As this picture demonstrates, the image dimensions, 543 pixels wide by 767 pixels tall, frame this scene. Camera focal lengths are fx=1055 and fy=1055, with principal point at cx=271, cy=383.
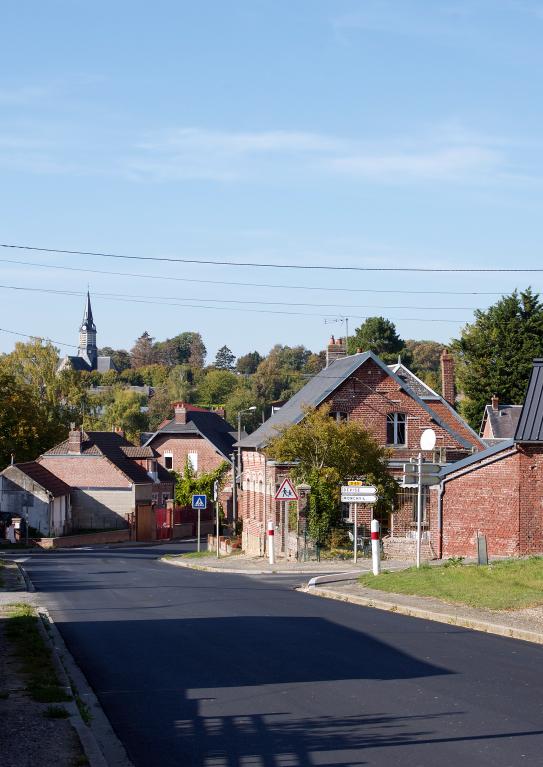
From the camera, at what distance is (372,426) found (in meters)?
44.4

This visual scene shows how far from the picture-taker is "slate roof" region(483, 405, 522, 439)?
209 ft

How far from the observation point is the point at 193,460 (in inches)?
3268

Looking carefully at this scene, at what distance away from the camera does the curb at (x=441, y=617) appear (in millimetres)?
16344

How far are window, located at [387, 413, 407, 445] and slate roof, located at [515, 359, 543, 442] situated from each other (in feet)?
41.8

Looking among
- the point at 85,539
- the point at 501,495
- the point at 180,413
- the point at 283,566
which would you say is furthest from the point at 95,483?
the point at 501,495

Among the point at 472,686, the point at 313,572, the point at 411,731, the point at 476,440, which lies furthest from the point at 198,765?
the point at 476,440

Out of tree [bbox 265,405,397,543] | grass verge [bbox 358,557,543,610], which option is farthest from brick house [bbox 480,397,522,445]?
grass verge [bbox 358,557,543,610]

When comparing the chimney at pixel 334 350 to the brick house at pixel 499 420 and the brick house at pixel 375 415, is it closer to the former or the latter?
the brick house at pixel 375 415

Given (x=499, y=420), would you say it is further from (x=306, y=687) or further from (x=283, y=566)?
(x=306, y=687)

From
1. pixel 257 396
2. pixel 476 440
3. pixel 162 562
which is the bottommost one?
pixel 162 562

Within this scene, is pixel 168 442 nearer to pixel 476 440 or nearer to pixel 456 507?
pixel 476 440

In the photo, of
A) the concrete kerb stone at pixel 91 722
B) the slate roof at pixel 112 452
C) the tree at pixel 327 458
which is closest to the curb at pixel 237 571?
the tree at pixel 327 458

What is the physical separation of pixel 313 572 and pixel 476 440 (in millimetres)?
20102

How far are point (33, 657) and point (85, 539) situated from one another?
53.6m
